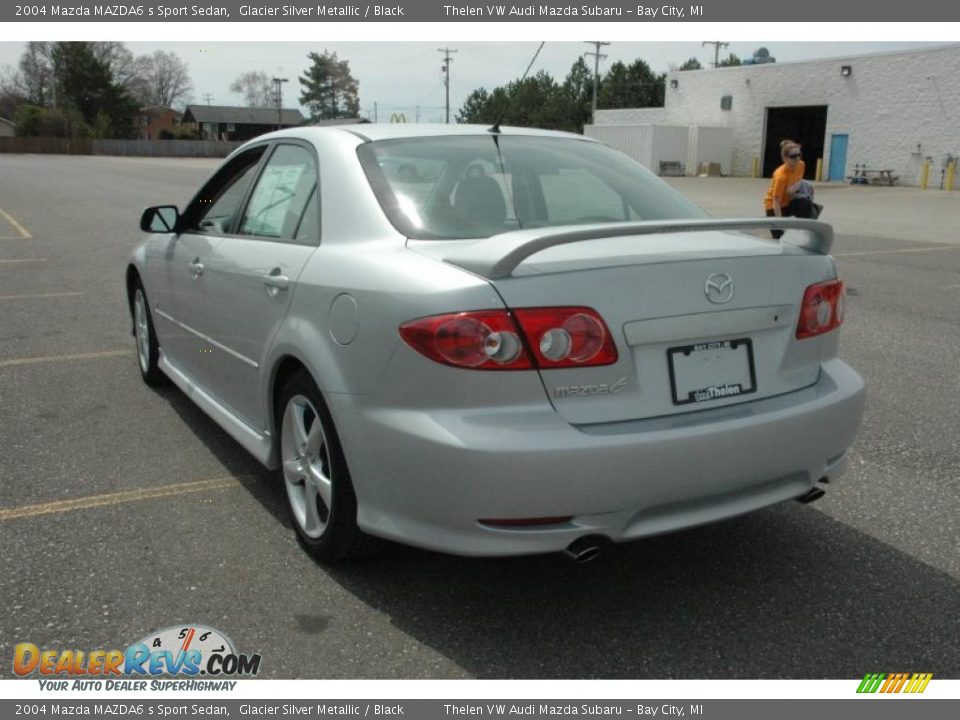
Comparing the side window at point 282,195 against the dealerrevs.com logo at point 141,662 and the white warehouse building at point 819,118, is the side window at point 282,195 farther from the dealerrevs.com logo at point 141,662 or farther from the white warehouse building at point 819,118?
the white warehouse building at point 819,118

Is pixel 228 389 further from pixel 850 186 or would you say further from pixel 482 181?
pixel 850 186

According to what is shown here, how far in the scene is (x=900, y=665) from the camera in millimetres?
2758

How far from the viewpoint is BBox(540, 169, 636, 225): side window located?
3746mm

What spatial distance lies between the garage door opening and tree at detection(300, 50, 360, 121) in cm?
6270

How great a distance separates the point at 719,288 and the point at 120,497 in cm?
277

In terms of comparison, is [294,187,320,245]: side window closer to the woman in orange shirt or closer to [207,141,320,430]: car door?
[207,141,320,430]: car door

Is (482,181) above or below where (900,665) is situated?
above

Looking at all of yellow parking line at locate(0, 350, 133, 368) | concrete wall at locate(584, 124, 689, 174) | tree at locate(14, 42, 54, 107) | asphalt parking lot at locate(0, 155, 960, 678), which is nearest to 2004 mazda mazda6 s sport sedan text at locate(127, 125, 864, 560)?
asphalt parking lot at locate(0, 155, 960, 678)

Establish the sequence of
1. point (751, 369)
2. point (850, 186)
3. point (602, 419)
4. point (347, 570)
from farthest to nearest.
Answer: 1. point (850, 186)
2. point (347, 570)
3. point (751, 369)
4. point (602, 419)

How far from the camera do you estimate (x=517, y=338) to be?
8.84 ft

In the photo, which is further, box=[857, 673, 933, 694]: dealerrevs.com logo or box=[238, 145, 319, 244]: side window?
box=[238, 145, 319, 244]: side window

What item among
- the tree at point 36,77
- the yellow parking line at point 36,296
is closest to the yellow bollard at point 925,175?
the yellow parking line at point 36,296

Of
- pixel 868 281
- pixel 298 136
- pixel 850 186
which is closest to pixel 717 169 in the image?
pixel 850 186

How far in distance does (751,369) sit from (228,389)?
2.34 metres
